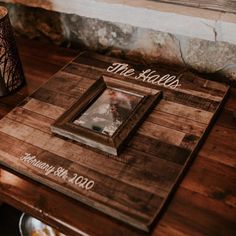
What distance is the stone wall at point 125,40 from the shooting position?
0.99 metres

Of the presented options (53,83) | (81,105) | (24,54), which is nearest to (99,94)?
(81,105)

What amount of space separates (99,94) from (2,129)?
10.2 inches

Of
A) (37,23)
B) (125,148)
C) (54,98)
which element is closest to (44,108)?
(54,98)

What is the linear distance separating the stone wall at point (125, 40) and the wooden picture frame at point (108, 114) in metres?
0.19

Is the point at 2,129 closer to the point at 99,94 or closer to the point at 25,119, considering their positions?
the point at 25,119

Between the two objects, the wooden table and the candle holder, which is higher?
the candle holder

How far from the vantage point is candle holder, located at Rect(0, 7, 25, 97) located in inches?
36.5

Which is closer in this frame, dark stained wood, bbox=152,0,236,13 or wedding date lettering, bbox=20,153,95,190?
wedding date lettering, bbox=20,153,95,190

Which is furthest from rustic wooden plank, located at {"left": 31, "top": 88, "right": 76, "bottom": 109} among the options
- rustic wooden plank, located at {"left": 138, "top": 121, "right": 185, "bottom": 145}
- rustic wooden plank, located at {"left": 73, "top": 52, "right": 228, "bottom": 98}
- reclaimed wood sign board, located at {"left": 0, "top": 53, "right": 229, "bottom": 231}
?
rustic wooden plank, located at {"left": 138, "top": 121, "right": 185, "bottom": 145}

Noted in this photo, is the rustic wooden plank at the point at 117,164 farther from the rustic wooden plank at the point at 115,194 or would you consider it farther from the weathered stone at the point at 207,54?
the weathered stone at the point at 207,54

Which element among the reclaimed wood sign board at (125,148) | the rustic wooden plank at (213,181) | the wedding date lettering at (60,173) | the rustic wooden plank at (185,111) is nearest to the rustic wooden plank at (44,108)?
the reclaimed wood sign board at (125,148)

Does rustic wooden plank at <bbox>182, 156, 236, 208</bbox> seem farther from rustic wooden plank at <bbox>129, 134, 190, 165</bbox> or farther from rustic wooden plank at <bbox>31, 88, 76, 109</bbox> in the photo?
rustic wooden plank at <bbox>31, 88, 76, 109</bbox>

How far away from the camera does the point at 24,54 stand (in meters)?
1.19

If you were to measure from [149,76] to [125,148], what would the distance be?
0.28 meters
